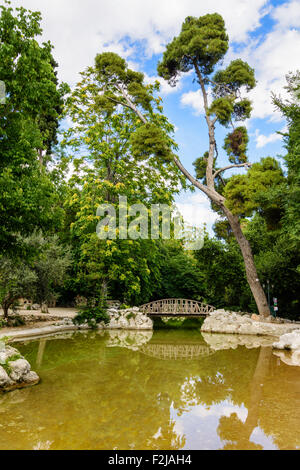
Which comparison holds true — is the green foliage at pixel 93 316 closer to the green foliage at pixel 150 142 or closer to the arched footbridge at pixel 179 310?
the arched footbridge at pixel 179 310

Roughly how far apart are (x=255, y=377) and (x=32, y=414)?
5.01 meters

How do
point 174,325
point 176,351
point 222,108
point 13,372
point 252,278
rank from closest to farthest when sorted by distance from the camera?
point 13,372 < point 176,351 < point 252,278 < point 222,108 < point 174,325

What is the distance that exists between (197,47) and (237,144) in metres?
5.47

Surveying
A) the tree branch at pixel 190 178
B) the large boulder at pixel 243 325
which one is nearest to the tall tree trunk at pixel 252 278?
the large boulder at pixel 243 325

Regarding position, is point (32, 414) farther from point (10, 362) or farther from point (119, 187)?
point (119, 187)

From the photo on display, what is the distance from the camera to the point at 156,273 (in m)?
19.9

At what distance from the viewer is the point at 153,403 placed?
560 cm

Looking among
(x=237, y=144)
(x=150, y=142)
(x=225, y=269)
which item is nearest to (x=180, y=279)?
(x=225, y=269)

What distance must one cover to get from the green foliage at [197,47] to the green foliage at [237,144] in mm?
3909

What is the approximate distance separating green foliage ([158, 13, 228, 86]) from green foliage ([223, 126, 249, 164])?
391 centimetres

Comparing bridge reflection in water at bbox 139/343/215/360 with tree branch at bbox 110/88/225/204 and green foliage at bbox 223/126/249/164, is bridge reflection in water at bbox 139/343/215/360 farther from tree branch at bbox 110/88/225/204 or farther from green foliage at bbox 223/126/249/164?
green foliage at bbox 223/126/249/164

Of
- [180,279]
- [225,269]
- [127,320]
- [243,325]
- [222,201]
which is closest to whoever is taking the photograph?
[243,325]

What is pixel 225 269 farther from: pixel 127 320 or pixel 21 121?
pixel 21 121

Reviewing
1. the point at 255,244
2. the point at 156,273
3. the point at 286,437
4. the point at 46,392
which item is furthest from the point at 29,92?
the point at 255,244
